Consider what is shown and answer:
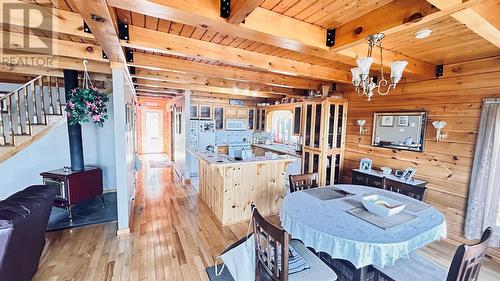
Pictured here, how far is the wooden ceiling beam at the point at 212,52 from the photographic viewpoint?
80.7 inches

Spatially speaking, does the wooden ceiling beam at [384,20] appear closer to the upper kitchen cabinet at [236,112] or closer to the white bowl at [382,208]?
the white bowl at [382,208]

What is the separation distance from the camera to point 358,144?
13.4 feet

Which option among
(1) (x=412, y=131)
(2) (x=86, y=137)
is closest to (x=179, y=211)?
(2) (x=86, y=137)

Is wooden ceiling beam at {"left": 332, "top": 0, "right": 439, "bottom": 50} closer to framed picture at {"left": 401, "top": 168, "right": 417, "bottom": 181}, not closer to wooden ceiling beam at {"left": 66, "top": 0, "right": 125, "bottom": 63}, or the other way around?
wooden ceiling beam at {"left": 66, "top": 0, "right": 125, "bottom": 63}

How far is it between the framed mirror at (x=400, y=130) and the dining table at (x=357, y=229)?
4.73ft

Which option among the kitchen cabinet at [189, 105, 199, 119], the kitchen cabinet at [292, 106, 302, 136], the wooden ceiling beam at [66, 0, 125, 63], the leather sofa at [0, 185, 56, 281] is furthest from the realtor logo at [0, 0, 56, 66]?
the kitchen cabinet at [292, 106, 302, 136]

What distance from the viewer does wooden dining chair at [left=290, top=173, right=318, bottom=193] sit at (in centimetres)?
268

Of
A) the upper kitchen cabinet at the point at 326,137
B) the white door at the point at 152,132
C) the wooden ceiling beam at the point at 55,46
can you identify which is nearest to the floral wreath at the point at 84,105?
the wooden ceiling beam at the point at 55,46

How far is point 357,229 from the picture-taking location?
1.58 m

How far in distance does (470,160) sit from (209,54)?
345 cm

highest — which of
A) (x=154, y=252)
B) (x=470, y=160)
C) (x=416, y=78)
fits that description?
(x=416, y=78)

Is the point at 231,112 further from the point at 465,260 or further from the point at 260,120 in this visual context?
the point at 465,260

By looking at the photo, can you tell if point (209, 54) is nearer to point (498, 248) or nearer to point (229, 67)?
point (229, 67)

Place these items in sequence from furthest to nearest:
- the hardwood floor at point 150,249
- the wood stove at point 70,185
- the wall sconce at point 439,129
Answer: the wood stove at point 70,185
the wall sconce at point 439,129
the hardwood floor at point 150,249
